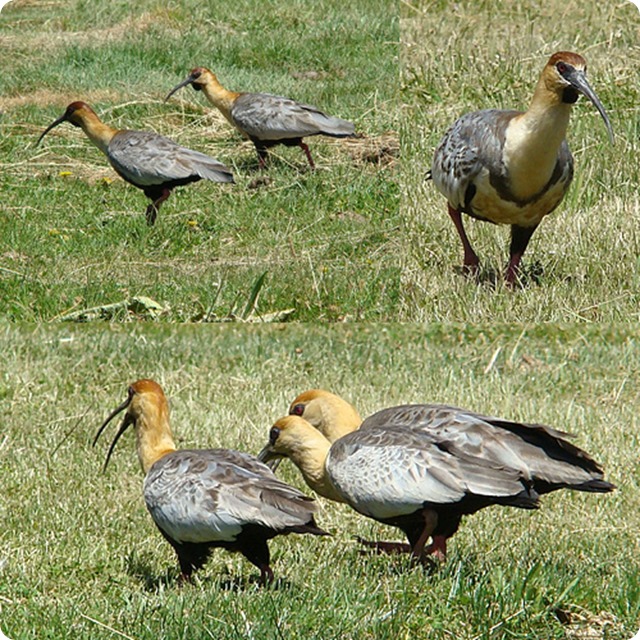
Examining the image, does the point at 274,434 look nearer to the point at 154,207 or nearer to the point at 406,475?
the point at 406,475

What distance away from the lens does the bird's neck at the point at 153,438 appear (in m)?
5.40

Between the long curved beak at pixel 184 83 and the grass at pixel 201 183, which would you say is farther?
the long curved beak at pixel 184 83

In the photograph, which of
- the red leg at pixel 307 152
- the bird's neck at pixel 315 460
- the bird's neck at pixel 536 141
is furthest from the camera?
the red leg at pixel 307 152

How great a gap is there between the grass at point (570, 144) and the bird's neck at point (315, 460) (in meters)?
1.27

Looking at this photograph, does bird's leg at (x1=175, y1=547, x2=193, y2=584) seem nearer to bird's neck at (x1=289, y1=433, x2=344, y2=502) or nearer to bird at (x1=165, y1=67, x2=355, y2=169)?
bird's neck at (x1=289, y1=433, x2=344, y2=502)

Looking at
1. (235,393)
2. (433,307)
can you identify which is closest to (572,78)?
(433,307)

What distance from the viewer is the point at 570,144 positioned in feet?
24.9

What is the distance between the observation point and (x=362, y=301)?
244 inches

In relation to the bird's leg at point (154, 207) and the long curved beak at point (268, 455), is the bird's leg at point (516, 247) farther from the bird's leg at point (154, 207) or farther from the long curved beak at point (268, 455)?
the bird's leg at point (154, 207)

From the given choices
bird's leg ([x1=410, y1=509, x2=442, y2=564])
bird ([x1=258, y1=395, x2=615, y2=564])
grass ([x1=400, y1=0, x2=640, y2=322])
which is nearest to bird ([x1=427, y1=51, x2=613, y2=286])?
grass ([x1=400, y1=0, x2=640, y2=322])

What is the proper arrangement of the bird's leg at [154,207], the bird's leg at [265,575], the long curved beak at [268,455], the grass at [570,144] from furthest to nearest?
the bird's leg at [154,207] → the grass at [570,144] → the long curved beak at [268,455] → the bird's leg at [265,575]

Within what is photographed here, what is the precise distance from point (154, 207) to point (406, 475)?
12.1 ft

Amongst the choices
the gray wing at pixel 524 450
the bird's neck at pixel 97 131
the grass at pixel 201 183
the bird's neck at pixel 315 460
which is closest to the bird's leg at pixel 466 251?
the grass at pixel 201 183

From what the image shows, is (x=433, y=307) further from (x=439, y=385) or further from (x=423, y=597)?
(x=423, y=597)
